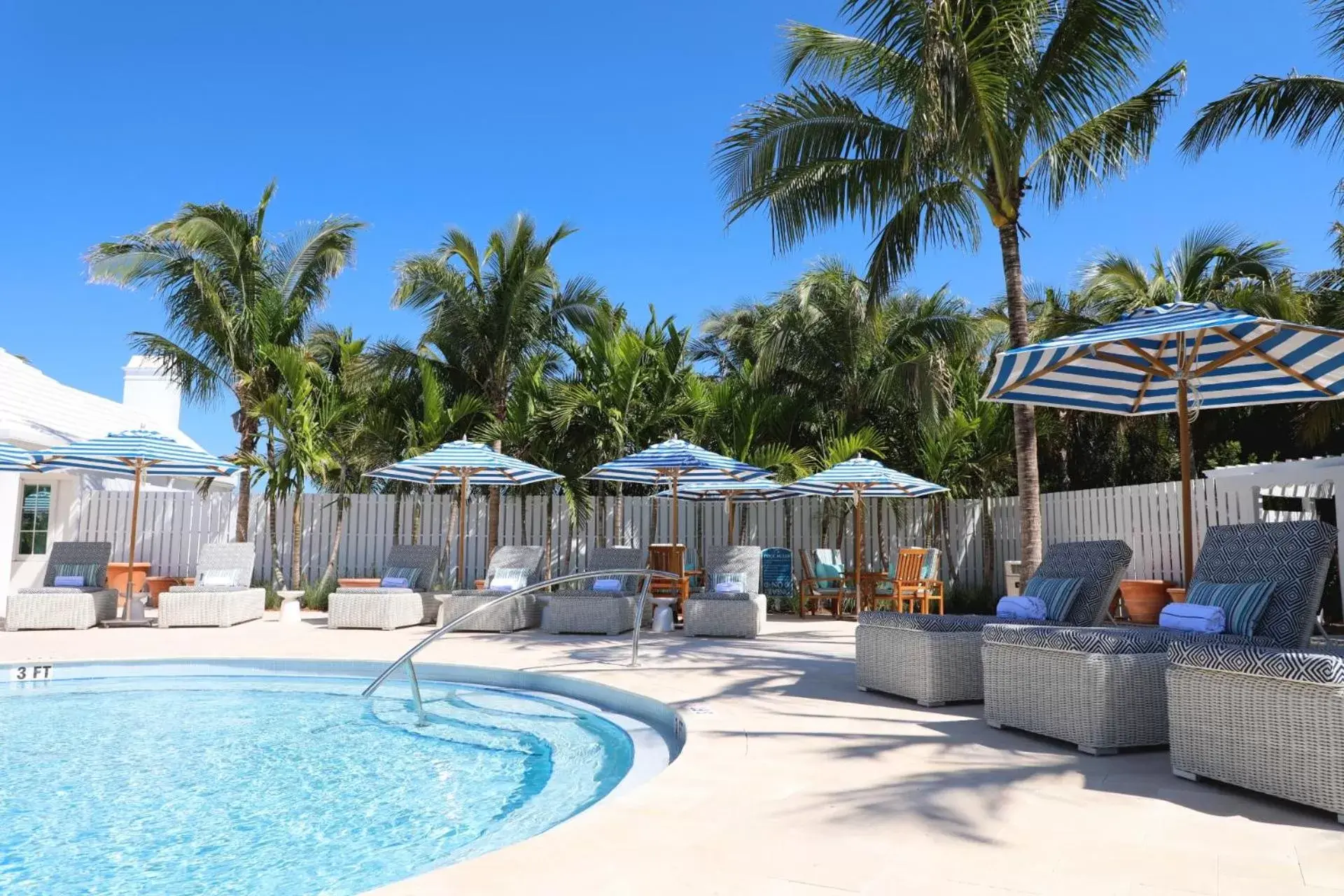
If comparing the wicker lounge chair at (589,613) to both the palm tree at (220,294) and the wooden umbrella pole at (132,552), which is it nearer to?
the wooden umbrella pole at (132,552)

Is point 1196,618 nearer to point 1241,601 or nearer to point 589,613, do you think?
point 1241,601

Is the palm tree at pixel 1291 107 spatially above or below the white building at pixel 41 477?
above

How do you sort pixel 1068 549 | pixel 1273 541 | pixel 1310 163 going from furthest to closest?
pixel 1310 163 < pixel 1068 549 < pixel 1273 541

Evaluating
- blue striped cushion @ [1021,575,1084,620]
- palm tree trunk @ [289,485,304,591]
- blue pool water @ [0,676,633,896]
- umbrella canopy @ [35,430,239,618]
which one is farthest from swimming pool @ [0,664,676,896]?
palm tree trunk @ [289,485,304,591]

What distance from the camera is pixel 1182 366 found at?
6082 mm

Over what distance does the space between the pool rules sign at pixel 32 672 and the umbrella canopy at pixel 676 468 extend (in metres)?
5.89

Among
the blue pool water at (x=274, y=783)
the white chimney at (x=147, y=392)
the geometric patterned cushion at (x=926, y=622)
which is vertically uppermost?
the white chimney at (x=147, y=392)

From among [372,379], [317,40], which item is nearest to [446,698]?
[372,379]

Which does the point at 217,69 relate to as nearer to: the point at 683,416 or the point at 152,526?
the point at 152,526

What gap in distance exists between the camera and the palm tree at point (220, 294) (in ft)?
47.2

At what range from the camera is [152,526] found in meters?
15.3

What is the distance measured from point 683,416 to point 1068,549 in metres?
8.75

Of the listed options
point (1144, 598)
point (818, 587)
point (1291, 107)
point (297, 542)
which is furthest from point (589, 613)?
point (1291, 107)

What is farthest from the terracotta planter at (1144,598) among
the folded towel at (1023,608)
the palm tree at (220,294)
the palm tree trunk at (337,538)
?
the palm tree at (220,294)
